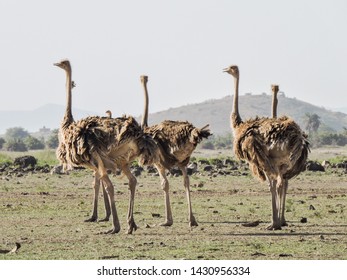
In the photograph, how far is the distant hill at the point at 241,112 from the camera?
155 metres

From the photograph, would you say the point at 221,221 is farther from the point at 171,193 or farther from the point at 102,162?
the point at 171,193

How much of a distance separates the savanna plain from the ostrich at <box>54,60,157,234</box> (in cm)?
79

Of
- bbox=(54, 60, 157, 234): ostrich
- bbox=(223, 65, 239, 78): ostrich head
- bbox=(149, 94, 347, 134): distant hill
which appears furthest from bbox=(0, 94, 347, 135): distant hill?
bbox=(54, 60, 157, 234): ostrich

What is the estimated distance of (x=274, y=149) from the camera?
15586 mm

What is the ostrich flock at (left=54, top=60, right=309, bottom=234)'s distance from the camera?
14812mm

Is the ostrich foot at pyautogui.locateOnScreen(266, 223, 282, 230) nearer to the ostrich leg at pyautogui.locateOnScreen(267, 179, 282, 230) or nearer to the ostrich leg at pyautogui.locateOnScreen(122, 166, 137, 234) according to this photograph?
the ostrich leg at pyautogui.locateOnScreen(267, 179, 282, 230)

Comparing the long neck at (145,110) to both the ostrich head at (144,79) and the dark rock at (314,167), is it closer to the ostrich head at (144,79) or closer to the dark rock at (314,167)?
the ostrich head at (144,79)

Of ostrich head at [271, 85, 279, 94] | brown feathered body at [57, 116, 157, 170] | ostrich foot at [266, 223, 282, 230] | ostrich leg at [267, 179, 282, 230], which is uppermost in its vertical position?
ostrich head at [271, 85, 279, 94]

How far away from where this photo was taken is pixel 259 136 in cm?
1566

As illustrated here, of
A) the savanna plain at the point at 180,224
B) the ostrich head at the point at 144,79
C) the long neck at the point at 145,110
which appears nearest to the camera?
the savanna plain at the point at 180,224

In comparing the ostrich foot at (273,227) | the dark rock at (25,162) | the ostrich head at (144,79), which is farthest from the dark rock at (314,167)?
the ostrich foot at (273,227)

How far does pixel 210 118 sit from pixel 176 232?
14207cm

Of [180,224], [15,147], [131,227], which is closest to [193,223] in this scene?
[180,224]
